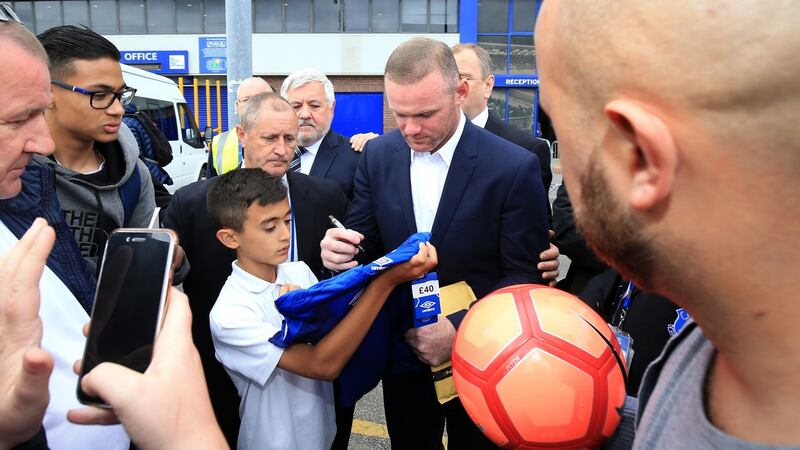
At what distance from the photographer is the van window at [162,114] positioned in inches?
450

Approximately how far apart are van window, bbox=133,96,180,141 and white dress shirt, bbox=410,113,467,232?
10.3 m

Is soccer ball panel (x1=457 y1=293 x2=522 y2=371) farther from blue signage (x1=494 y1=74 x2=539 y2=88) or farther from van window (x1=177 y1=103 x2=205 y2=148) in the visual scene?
blue signage (x1=494 y1=74 x2=539 y2=88)

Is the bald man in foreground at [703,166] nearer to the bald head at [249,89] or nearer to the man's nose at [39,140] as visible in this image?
the man's nose at [39,140]

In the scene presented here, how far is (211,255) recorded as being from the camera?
107 inches

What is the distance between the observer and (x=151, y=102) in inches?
460

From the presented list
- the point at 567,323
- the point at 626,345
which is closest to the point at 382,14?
the point at 626,345

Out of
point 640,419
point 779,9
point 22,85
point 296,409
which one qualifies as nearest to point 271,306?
point 296,409

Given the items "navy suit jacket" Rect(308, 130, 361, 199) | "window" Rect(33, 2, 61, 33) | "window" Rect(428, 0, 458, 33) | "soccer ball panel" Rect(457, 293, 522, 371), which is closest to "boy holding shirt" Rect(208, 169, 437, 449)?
"soccer ball panel" Rect(457, 293, 522, 371)

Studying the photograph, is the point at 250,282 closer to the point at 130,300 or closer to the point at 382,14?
the point at 130,300

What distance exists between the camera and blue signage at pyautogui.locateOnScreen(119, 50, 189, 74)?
2456cm

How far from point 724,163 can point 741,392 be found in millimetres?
389

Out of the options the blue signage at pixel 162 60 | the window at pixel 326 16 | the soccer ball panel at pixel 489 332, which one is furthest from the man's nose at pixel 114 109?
the blue signage at pixel 162 60

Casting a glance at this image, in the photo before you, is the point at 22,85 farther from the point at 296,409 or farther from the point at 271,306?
the point at 296,409

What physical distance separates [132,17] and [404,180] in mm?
27194
